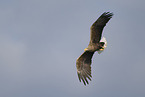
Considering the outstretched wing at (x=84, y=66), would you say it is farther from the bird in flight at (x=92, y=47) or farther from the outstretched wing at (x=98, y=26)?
the outstretched wing at (x=98, y=26)

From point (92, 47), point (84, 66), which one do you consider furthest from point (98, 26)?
point (84, 66)

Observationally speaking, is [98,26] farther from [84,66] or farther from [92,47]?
[84,66]

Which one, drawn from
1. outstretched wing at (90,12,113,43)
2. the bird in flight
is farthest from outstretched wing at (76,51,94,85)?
outstretched wing at (90,12,113,43)

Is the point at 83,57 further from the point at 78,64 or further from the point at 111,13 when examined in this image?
the point at 111,13

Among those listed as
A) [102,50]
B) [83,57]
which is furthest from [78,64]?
[102,50]

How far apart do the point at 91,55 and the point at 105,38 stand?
3.74 feet

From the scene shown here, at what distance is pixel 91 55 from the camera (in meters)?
14.7

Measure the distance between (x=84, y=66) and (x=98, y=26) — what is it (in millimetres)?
2485

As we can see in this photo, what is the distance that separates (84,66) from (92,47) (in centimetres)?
135

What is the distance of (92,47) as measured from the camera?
1389cm

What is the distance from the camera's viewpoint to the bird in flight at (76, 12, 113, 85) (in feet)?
43.2

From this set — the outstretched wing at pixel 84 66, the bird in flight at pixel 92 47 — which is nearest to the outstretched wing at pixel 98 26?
the bird in flight at pixel 92 47

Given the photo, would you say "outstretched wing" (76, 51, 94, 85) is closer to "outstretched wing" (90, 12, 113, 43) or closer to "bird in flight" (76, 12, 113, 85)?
"bird in flight" (76, 12, 113, 85)

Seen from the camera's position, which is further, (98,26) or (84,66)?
(84,66)
